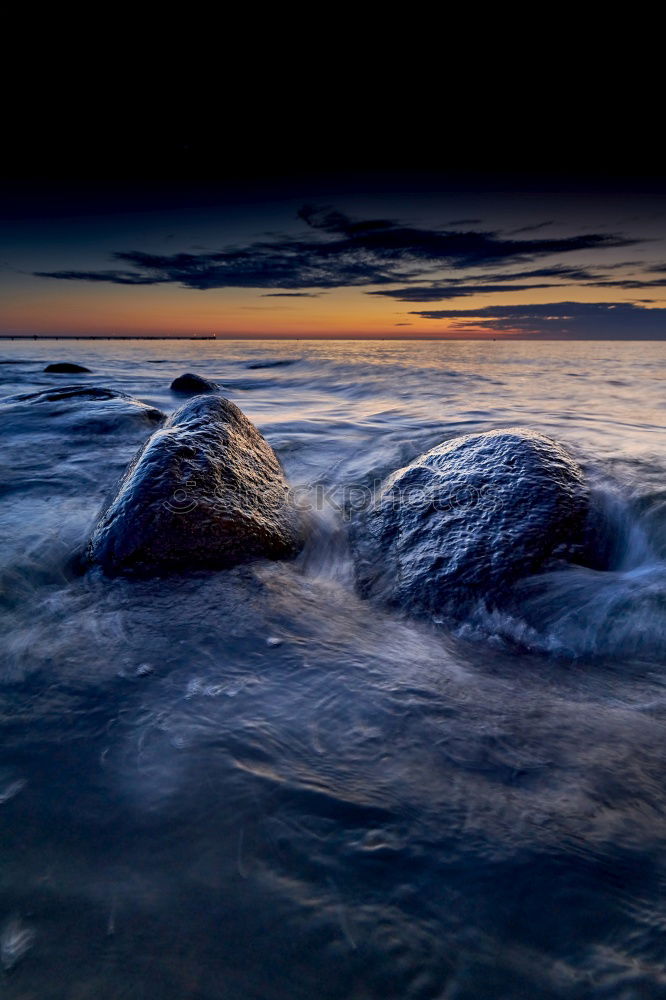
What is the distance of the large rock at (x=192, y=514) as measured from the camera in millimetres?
3410

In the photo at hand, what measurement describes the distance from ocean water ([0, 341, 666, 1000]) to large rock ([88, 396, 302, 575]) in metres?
0.19

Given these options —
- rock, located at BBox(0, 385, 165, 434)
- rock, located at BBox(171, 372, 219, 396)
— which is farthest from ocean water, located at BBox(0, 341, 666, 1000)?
rock, located at BBox(171, 372, 219, 396)

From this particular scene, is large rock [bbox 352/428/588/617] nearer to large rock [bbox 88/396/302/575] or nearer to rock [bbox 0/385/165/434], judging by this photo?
large rock [bbox 88/396/302/575]

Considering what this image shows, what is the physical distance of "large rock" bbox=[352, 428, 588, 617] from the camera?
3.25 meters

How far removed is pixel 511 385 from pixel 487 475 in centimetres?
1495

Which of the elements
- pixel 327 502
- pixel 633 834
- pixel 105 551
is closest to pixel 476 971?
pixel 633 834

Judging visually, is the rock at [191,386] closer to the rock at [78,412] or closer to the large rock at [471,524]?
the rock at [78,412]

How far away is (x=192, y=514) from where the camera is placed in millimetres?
3467

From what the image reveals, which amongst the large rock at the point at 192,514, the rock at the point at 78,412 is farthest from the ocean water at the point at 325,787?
the rock at the point at 78,412

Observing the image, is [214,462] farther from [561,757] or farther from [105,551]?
[561,757]

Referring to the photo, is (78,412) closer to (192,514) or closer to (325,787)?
(192,514)

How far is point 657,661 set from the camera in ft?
8.83

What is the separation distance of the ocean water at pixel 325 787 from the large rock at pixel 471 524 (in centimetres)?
23

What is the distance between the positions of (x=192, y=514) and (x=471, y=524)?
6.66ft
